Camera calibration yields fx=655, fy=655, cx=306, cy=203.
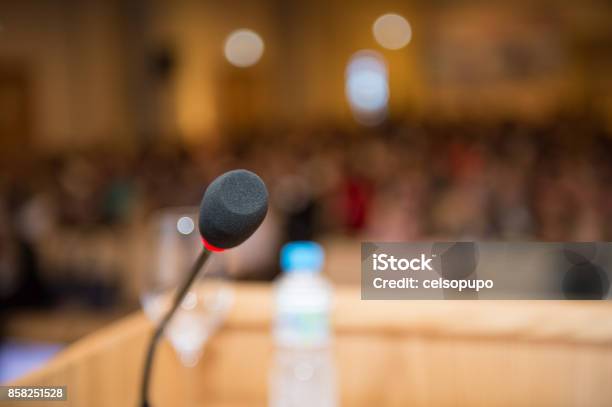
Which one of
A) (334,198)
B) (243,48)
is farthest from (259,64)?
(334,198)

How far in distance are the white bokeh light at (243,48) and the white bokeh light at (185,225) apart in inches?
357

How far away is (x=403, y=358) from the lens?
861 mm

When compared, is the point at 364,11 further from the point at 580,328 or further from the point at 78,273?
the point at 580,328

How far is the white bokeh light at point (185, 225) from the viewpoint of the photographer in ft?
2.73

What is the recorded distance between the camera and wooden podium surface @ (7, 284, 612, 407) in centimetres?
77

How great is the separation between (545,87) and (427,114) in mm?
2486

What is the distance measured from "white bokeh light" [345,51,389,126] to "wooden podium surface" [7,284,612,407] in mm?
10913

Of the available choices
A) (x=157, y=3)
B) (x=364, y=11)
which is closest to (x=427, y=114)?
(x=364, y=11)

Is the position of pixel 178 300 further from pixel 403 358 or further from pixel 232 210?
pixel 403 358

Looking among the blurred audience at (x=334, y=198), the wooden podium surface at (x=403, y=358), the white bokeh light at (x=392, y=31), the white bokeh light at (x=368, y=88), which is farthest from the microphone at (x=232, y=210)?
the white bokeh light at (x=368, y=88)

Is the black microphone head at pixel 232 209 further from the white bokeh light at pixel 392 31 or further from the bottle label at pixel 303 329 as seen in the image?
the white bokeh light at pixel 392 31

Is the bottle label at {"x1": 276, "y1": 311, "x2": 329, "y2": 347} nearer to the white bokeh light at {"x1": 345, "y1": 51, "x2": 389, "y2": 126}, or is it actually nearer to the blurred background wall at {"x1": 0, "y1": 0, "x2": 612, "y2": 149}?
the blurred background wall at {"x1": 0, "y1": 0, "x2": 612, "y2": 149}

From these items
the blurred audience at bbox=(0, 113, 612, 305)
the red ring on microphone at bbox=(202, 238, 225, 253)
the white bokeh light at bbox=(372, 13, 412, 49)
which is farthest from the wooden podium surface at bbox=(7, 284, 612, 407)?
the white bokeh light at bbox=(372, 13, 412, 49)

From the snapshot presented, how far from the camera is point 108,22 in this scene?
7.79 meters
